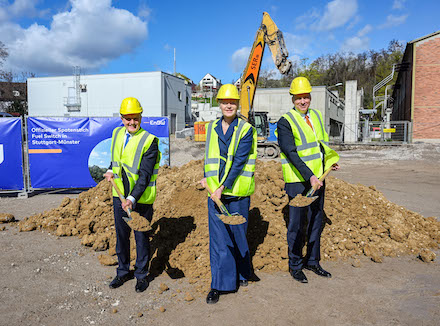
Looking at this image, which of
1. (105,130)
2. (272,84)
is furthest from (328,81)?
(105,130)

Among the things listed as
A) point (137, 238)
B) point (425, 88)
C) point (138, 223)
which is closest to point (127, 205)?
point (138, 223)

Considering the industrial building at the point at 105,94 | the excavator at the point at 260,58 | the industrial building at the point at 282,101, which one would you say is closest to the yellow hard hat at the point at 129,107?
the excavator at the point at 260,58

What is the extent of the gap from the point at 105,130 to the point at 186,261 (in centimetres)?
552

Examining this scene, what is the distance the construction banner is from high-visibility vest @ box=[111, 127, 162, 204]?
17.4 ft

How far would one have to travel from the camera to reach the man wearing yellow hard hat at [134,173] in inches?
→ 136

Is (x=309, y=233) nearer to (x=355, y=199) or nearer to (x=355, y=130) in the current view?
(x=355, y=199)

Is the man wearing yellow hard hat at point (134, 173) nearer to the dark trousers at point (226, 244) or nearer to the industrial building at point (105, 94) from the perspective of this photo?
the dark trousers at point (226, 244)

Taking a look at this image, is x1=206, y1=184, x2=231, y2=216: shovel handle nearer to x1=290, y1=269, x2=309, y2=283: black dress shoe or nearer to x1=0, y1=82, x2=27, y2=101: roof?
x1=290, y1=269, x2=309, y2=283: black dress shoe

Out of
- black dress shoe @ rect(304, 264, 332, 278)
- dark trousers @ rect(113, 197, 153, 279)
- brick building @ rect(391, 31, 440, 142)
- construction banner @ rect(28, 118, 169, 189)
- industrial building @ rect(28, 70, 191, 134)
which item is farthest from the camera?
industrial building @ rect(28, 70, 191, 134)

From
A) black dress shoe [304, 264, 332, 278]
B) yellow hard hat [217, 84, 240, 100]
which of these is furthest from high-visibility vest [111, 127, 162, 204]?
black dress shoe [304, 264, 332, 278]

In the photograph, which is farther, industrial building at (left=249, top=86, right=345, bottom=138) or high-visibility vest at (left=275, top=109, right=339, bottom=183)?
industrial building at (left=249, top=86, right=345, bottom=138)

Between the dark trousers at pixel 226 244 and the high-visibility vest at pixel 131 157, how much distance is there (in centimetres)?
69

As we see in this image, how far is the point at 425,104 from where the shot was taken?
27.7 metres

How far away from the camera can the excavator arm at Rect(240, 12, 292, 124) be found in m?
11.3
